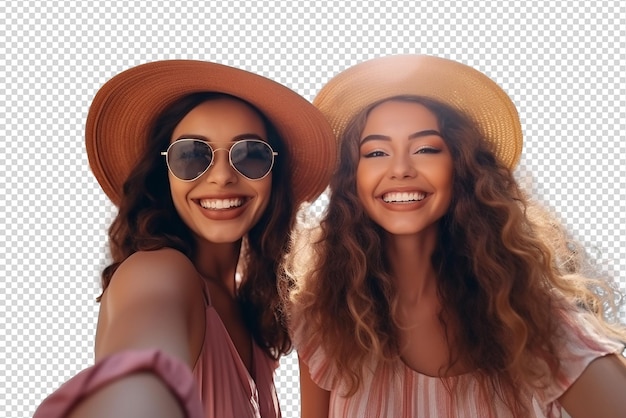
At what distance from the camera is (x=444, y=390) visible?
221 cm

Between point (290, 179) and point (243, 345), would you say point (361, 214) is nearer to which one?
point (290, 179)

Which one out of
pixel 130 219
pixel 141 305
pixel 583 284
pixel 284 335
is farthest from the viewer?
pixel 284 335

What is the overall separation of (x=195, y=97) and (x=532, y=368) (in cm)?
141

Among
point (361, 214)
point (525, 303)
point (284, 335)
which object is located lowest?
point (284, 335)

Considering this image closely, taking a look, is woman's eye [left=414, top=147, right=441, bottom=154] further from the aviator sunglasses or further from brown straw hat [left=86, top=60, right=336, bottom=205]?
the aviator sunglasses

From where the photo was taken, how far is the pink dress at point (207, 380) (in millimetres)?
1063

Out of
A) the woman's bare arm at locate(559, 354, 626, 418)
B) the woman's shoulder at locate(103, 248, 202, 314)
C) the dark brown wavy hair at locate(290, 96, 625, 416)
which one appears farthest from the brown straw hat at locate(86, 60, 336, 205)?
the woman's bare arm at locate(559, 354, 626, 418)

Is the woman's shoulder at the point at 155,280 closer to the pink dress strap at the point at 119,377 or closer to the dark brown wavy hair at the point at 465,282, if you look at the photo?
the pink dress strap at the point at 119,377

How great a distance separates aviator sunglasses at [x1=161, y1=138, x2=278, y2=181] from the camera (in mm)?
2068

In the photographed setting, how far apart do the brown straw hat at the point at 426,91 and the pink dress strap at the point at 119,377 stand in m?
1.48

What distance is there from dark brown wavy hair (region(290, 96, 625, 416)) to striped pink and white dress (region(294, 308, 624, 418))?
4cm

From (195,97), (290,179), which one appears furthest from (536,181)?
(195,97)

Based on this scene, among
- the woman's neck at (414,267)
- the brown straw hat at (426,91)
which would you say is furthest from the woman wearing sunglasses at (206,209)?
the woman's neck at (414,267)

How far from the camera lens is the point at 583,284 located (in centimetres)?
227
